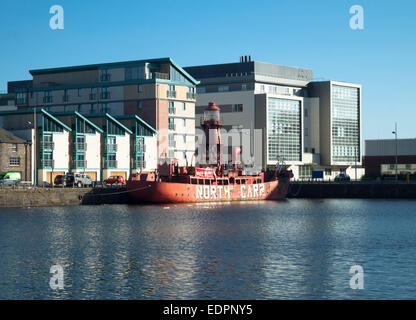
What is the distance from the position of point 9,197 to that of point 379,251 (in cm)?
4822

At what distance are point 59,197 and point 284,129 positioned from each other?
3330 inches

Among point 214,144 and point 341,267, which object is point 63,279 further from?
point 214,144

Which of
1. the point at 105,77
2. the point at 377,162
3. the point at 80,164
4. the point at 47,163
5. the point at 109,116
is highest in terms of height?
the point at 105,77

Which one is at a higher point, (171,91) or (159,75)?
(159,75)

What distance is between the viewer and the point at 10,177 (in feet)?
308

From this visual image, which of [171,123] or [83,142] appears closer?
[83,142]

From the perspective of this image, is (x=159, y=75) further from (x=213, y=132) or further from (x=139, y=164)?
(x=213, y=132)

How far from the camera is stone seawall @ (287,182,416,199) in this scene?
117 m

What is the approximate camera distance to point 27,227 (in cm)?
5953

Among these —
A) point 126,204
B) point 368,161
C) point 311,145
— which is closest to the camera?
point 126,204

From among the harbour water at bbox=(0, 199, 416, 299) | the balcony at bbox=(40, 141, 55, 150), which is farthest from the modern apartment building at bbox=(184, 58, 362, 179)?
the harbour water at bbox=(0, 199, 416, 299)
